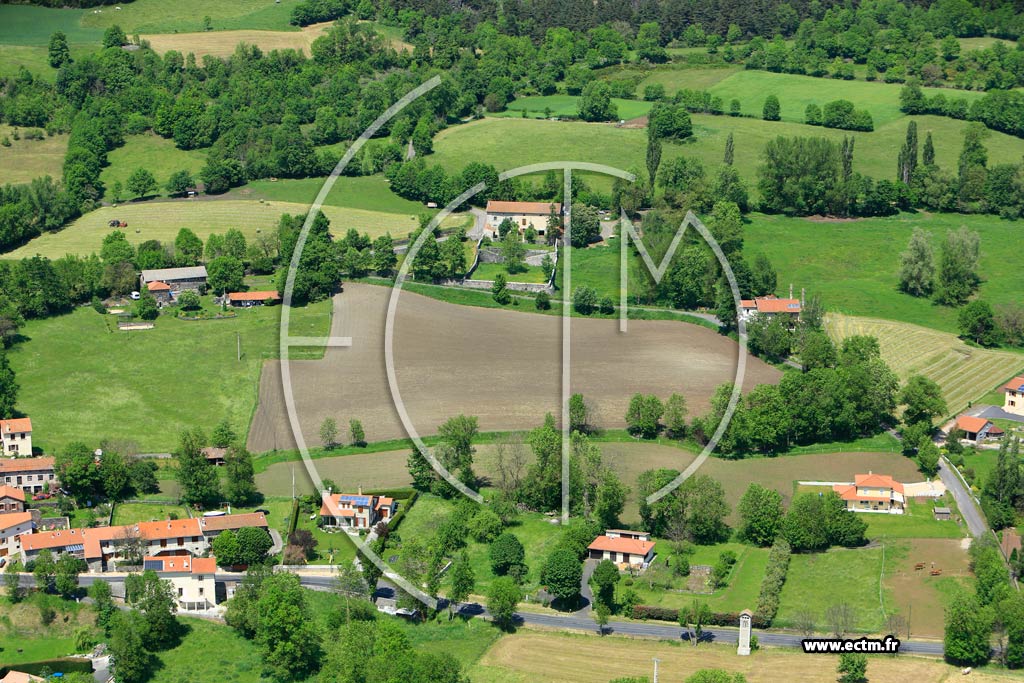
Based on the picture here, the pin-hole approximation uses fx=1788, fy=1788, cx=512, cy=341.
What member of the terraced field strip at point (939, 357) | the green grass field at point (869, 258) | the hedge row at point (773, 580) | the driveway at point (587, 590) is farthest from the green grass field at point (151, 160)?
the hedge row at point (773, 580)

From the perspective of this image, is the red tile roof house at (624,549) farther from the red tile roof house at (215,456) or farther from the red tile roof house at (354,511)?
the red tile roof house at (215,456)

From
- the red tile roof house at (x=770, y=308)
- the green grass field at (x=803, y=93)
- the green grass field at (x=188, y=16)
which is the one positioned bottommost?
the red tile roof house at (x=770, y=308)

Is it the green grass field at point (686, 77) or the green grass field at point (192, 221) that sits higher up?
the green grass field at point (686, 77)

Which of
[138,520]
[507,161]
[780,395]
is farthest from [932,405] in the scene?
[507,161]

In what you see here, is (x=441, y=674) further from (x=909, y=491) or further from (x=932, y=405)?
(x=932, y=405)

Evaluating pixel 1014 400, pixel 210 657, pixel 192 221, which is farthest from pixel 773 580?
pixel 192 221

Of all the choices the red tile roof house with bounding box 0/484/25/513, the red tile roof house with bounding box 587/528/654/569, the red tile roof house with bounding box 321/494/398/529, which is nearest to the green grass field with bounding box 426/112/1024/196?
the red tile roof house with bounding box 321/494/398/529
